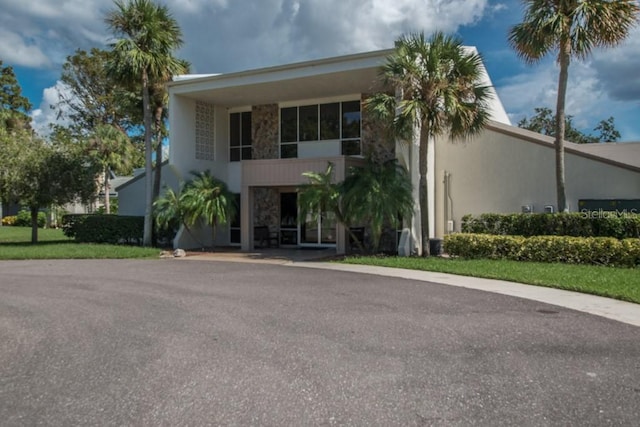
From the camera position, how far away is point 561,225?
45.4ft

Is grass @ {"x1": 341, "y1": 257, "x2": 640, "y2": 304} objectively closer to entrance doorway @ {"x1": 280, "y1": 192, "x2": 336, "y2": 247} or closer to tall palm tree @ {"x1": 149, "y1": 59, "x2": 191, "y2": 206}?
entrance doorway @ {"x1": 280, "y1": 192, "x2": 336, "y2": 247}

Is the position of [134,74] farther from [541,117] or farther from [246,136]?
[541,117]

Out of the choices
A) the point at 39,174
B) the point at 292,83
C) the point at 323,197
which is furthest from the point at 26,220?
the point at 323,197

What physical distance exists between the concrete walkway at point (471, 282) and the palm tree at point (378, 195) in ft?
5.59

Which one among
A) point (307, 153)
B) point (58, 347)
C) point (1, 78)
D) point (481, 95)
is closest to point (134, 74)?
point (307, 153)

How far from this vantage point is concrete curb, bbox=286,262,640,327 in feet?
25.2

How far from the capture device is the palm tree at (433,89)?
13844 mm

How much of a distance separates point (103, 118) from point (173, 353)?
36008 mm

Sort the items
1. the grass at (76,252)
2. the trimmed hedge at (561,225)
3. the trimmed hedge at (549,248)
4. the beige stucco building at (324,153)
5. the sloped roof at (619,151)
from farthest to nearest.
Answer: the sloped roof at (619,151)
the grass at (76,252)
the beige stucco building at (324,153)
the trimmed hedge at (561,225)
the trimmed hedge at (549,248)

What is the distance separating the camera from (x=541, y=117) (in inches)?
1592

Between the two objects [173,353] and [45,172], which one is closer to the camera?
[173,353]

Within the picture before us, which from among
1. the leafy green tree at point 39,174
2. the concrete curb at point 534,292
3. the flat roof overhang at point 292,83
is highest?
the flat roof overhang at point 292,83

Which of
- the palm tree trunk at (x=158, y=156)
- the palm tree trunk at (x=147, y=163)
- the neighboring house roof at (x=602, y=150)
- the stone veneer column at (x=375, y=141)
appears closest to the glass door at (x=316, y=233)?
the stone veneer column at (x=375, y=141)

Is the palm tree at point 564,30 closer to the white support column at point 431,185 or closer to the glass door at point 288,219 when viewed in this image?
the white support column at point 431,185
